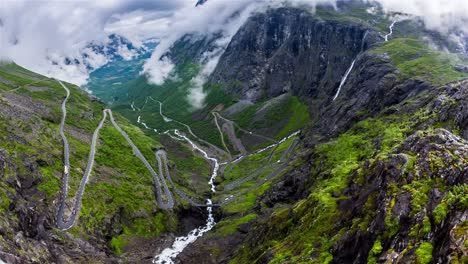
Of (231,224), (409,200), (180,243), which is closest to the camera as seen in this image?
(409,200)

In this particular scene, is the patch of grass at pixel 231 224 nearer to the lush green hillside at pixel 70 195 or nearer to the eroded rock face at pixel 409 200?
the lush green hillside at pixel 70 195

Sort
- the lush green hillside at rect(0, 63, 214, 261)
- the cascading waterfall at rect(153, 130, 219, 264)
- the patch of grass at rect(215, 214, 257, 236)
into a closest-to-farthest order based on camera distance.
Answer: the lush green hillside at rect(0, 63, 214, 261) < the cascading waterfall at rect(153, 130, 219, 264) < the patch of grass at rect(215, 214, 257, 236)

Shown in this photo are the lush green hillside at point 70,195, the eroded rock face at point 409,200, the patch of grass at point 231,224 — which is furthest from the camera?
the patch of grass at point 231,224

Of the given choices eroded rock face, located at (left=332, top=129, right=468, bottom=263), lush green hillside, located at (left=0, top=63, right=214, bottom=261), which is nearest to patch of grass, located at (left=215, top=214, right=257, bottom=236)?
lush green hillside, located at (left=0, top=63, right=214, bottom=261)

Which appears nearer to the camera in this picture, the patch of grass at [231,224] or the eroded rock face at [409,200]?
the eroded rock face at [409,200]

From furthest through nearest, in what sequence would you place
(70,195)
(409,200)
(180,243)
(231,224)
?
(180,243)
(231,224)
(70,195)
(409,200)

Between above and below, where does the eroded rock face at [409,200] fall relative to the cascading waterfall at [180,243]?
above

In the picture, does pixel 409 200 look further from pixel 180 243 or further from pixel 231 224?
pixel 180 243

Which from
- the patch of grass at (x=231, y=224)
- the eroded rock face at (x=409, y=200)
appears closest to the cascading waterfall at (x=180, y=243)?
the patch of grass at (x=231, y=224)

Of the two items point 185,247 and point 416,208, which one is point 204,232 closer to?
point 185,247

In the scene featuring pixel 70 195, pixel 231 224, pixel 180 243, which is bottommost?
pixel 180 243

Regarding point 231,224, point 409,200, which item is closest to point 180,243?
point 231,224

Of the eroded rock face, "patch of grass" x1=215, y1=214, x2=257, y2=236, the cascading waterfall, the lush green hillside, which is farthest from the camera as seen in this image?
"patch of grass" x1=215, y1=214, x2=257, y2=236

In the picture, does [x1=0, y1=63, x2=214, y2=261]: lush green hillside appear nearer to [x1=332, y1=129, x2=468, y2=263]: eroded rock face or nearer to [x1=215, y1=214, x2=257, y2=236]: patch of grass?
[x1=215, y1=214, x2=257, y2=236]: patch of grass
